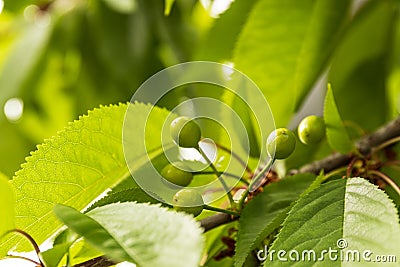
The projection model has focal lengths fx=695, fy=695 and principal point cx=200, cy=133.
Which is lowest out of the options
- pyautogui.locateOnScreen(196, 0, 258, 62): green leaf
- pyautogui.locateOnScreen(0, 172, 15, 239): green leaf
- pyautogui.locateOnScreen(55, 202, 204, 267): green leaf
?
pyautogui.locateOnScreen(55, 202, 204, 267): green leaf

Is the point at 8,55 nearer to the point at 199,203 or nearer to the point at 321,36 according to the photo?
the point at 321,36

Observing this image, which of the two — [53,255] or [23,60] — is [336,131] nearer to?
[53,255]

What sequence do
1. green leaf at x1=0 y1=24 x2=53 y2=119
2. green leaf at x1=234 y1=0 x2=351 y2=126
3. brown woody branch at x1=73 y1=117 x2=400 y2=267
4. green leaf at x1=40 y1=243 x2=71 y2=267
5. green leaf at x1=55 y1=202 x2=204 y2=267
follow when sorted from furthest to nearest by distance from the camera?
green leaf at x1=0 y1=24 x2=53 y2=119 → green leaf at x1=234 y1=0 x2=351 y2=126 → brown woody branch at x1=73 y1=117 x2=400 y2=267 → green leaf at x1=40 y1=243 x2=71 y2=267 → green leaf at x1=55 y1=202 x2=204 y2=267

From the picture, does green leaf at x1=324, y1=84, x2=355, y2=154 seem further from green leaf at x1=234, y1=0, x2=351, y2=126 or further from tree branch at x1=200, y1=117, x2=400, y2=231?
green leaf at x1=234, y1=0, x2=351, y2=126

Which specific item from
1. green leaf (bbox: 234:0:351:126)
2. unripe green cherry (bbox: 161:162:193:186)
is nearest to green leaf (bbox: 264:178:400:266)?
unripe green cherry (bbox: 161:162:193:186)

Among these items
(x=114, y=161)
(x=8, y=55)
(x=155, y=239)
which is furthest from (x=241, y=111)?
(x=8, y=55)

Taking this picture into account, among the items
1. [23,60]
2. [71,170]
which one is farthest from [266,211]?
[23,60]
